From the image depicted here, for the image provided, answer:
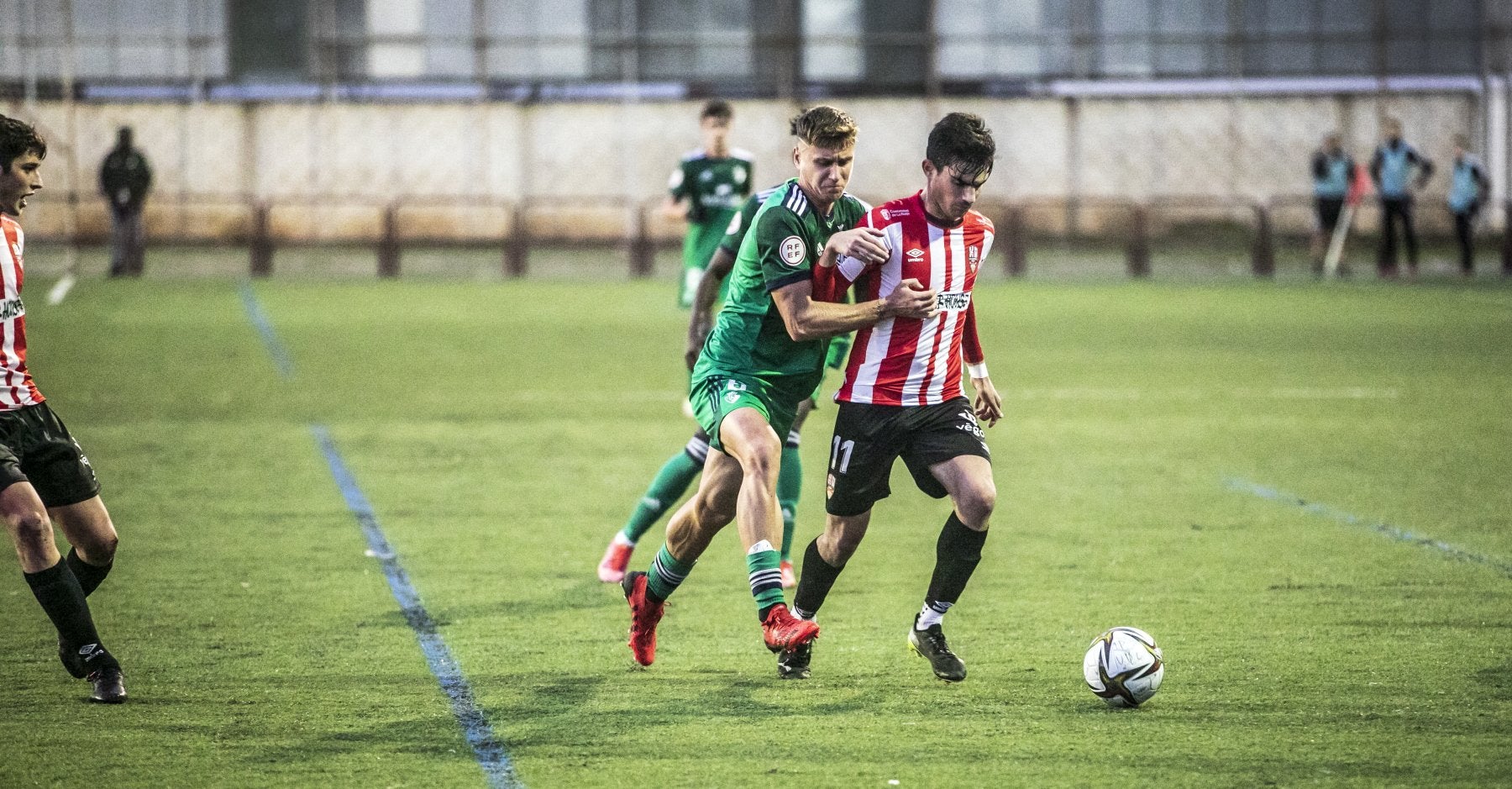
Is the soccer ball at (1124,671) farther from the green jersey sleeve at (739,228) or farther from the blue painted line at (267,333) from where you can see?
the blue painted line at (267,333)

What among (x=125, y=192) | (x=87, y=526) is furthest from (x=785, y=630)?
(x=125, y=192)

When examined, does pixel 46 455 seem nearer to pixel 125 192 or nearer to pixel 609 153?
pixel 125 192

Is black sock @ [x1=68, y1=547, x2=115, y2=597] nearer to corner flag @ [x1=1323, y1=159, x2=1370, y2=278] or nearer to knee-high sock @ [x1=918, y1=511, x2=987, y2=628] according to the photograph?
knee-high sock @ [x1=918, y1=511, x2=987, y2=628]

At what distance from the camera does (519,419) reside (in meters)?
13.5

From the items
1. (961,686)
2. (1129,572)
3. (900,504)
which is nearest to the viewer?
(961,686)

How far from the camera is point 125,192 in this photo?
27547mm

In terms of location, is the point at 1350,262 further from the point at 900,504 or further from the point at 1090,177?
the point at 900,504

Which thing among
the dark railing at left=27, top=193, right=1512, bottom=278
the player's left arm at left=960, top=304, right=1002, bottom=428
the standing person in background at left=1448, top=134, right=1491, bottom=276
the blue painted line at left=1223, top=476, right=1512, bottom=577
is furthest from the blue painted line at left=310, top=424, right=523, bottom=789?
the dark railing at left=27, top=193, right=1512, bottom=278

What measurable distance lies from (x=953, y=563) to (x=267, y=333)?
14.7m

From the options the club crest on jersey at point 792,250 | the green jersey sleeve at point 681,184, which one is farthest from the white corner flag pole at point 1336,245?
→ the club crest on jersey at point 792,250

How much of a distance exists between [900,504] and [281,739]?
522 centimetres

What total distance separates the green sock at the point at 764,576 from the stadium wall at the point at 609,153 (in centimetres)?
2714

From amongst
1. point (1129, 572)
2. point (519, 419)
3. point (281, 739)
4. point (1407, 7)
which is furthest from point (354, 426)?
point (1407, 7)

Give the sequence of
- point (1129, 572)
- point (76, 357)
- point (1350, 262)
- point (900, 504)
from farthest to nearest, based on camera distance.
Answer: point (1350, 262) < point (76, 357) < point (900, 504) < point (1129, 572)
